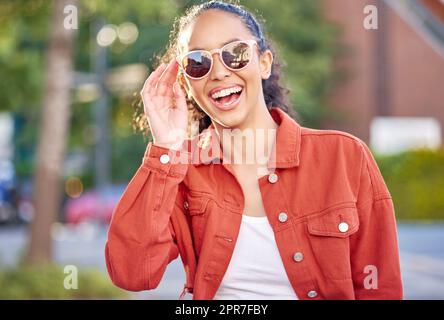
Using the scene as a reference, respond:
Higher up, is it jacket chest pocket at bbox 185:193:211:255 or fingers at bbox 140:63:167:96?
fingers at bbox 140:63:167:96

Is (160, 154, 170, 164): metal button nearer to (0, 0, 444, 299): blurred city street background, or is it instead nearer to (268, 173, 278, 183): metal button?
(268, 173, 278, 183): metal button

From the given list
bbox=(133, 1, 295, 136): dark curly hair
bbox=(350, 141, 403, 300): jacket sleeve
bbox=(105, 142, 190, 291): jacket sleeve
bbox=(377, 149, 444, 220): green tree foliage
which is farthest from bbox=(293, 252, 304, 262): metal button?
bbox=(377, 149, 444, 220): green tree foliage

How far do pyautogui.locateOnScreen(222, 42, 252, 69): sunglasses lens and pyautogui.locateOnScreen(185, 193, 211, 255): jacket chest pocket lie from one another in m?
0.26

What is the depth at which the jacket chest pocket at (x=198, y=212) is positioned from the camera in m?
1.59

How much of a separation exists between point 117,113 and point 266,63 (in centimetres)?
1244

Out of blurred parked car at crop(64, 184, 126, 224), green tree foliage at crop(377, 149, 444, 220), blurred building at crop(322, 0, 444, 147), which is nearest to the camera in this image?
green tree foliage at crop(377, 149, 444, 220)

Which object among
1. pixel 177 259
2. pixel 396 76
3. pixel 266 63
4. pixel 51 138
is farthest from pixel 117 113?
pixel 266 63

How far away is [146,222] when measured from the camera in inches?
61.2

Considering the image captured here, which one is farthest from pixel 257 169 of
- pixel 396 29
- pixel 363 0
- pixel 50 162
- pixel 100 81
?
pixel 100 81

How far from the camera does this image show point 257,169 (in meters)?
1.64

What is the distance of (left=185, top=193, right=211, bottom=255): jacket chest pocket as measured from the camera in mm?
1595

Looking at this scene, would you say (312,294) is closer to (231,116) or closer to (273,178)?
(273,178)

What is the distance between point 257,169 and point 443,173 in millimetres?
12359
